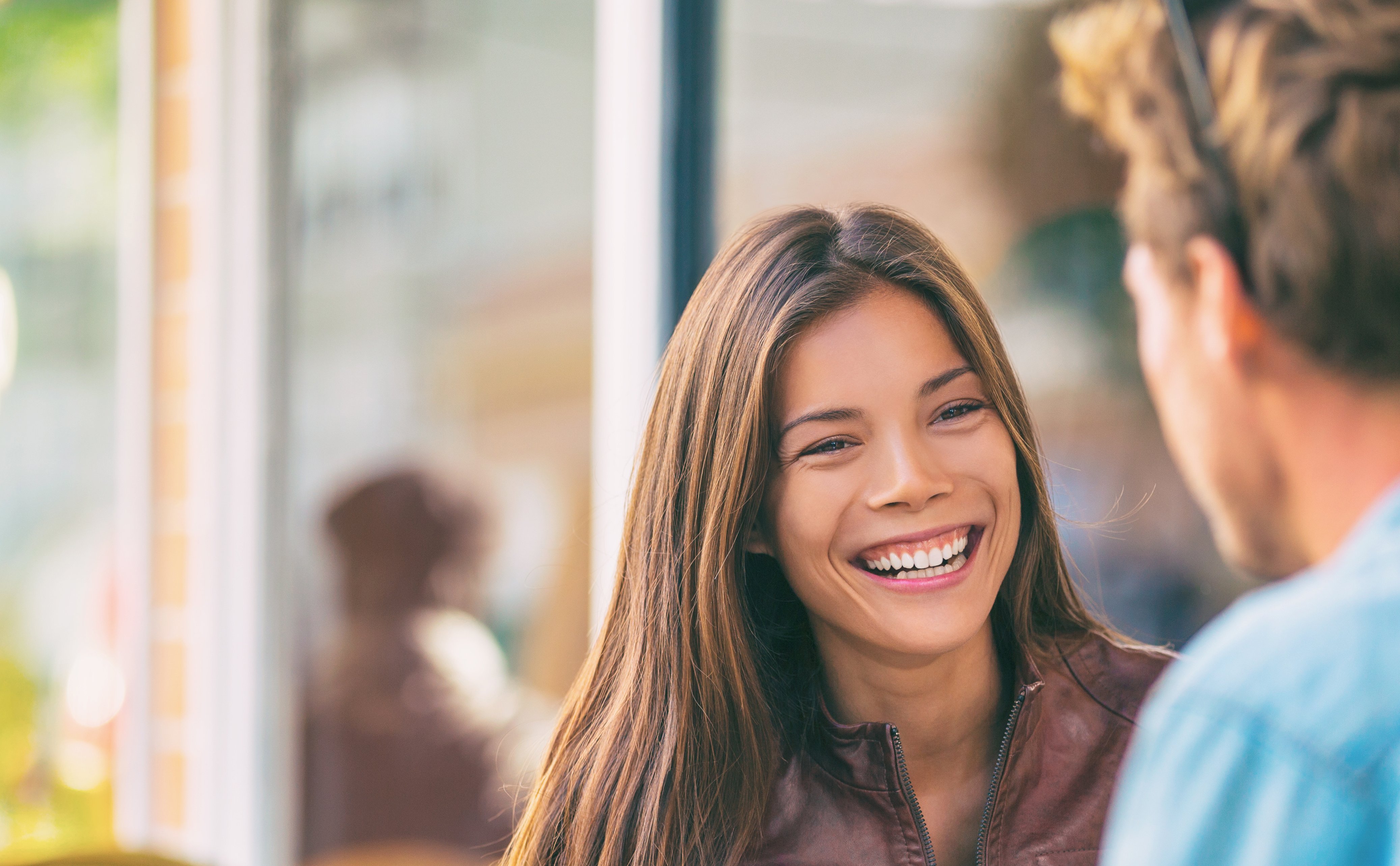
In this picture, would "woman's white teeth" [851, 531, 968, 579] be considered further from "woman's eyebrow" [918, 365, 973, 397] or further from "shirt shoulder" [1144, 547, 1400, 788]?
"shirt shoulder" [1144, 547, 1400, 788]

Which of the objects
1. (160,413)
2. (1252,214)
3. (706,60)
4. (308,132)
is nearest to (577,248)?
(706,60)

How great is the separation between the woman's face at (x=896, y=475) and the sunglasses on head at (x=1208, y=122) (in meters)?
0.45

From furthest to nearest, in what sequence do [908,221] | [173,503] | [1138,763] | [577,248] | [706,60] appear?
1. [173,503]
2. [577,248]
3. [706,60]
4. [908,221]
5. [1138,763]

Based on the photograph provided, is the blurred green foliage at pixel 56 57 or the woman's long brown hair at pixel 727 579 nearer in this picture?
the woman's long brown hair at pixel 727 579

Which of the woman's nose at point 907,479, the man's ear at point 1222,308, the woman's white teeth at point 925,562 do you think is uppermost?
the man's ear at point 1222,308

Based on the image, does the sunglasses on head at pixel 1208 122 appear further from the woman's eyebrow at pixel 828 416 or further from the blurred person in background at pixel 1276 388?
the woman's eyebrow at pixel 828 416

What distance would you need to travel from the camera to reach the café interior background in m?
2.93

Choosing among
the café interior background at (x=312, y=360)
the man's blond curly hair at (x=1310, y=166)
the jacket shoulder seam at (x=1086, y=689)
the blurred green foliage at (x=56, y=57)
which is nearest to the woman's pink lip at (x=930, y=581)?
the jacket shoulder seam at (x=1086, y=689)

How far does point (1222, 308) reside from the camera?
836 mm

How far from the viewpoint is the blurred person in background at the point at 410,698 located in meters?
2.99

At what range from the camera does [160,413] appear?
10.3 feet

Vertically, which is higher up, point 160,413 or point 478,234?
point 478,234

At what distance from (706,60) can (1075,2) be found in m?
0.85

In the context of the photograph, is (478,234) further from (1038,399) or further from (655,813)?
(655,813)
